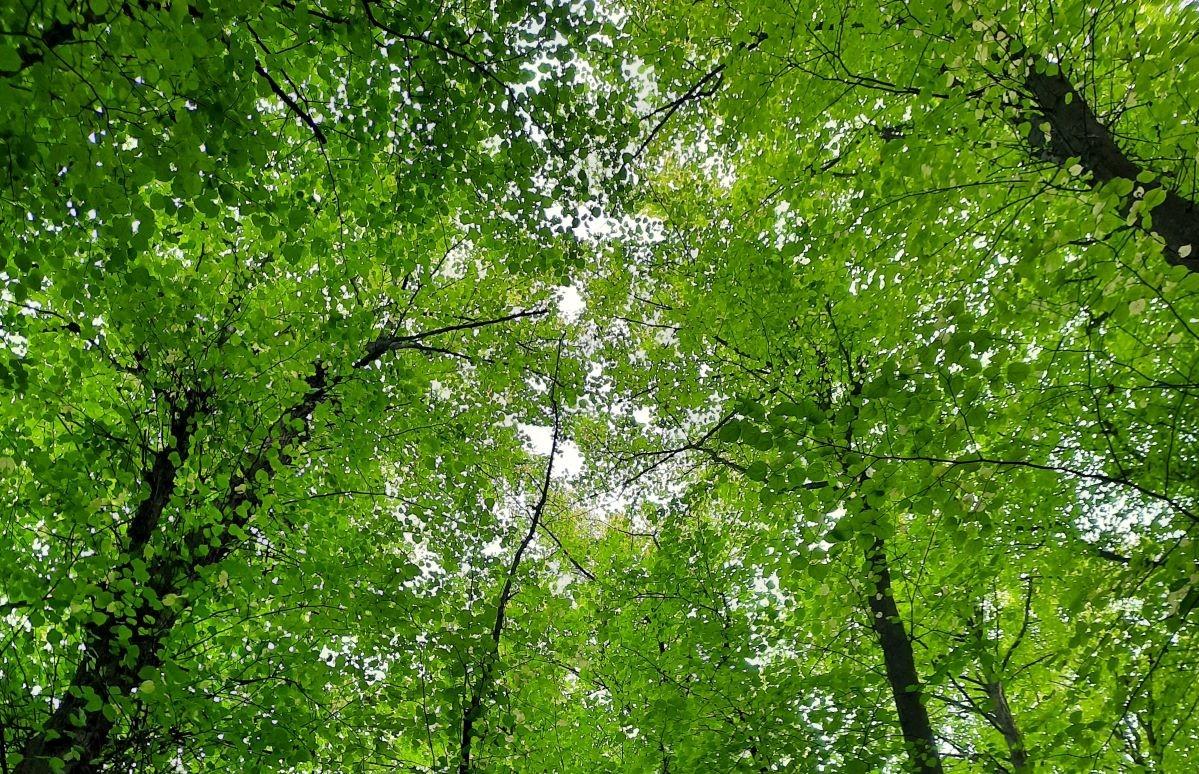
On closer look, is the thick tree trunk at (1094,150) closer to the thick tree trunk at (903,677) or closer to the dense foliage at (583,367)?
the dense foliage at (583,367)

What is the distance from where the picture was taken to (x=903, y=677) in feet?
20.5

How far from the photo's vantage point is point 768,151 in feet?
21.9

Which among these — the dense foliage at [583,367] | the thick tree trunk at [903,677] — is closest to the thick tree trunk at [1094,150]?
the dense foliage at [583,367]

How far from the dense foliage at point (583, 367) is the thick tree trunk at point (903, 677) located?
53 millimetres

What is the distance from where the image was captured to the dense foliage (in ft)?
9.70

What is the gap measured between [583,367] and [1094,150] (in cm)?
619

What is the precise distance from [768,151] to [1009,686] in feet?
27.1

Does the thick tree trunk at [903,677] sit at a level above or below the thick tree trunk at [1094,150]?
below

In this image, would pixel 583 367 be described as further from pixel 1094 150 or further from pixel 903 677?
pixel 1094 150

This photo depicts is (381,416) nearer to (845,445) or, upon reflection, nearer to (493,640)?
(493,640)

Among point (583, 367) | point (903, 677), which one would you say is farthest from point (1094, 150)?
point (583, 367)

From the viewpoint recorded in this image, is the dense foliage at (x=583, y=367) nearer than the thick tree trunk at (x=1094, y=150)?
Yes

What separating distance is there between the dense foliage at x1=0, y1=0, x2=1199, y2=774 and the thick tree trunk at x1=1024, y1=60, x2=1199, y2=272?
0.03 meters

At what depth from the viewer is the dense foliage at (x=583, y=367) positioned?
2957 mm
